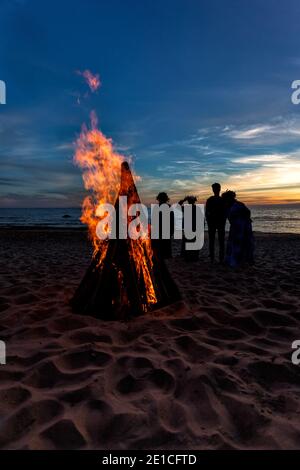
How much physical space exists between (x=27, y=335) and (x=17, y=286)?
2395mm

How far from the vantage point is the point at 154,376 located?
125 inches

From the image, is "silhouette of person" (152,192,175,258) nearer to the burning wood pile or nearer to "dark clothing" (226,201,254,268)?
"dark clothing" (226,201,254,268)

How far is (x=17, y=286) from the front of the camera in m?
6.30

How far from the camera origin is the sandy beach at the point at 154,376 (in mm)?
2410

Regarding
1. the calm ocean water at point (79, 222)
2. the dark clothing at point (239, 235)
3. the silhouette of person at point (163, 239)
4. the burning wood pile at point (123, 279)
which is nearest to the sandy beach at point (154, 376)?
the burning wood pile at point (123, 279)

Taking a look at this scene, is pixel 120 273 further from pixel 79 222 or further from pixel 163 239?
pixel 79 222

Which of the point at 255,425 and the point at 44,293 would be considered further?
the point at 44,293

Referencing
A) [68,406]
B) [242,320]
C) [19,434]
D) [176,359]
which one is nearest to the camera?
[19,434]

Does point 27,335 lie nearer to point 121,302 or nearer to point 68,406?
point 121,302

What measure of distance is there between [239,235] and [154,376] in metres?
6.80

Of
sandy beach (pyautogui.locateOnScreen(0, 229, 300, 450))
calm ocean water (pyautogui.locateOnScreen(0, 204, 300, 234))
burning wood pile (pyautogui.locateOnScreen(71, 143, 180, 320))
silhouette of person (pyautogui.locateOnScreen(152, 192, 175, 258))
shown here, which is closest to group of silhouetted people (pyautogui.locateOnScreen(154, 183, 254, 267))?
silhouette of person (pyautogui.locateOnScreen(152, 192, 175, 258))

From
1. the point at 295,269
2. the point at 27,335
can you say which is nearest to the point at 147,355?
the point at 27,335

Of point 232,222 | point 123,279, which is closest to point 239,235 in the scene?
point 232,222

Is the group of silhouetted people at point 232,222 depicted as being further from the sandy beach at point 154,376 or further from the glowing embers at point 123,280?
the glowing embers at point 123,280
